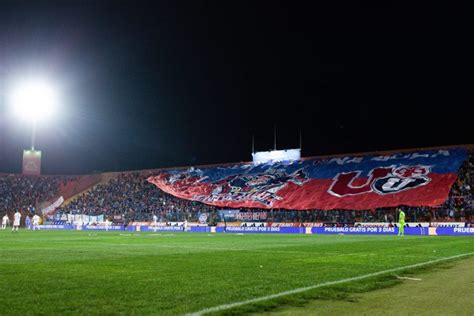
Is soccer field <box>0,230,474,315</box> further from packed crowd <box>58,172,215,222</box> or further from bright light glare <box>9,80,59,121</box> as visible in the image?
bright light glare <box>9,80,59,121</box>

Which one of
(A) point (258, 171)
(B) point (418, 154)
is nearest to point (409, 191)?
(B) point (418, 154)

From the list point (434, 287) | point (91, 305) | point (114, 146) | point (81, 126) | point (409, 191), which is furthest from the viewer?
point (114, 146)

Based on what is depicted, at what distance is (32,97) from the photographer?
55250mm

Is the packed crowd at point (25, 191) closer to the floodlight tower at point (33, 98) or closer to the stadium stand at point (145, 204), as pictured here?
the stadium stand at point (145, 204)

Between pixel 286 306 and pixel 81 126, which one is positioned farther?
pixel 81 126

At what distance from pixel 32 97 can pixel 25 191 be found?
52.0 ft

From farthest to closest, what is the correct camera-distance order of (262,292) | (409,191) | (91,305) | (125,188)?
1. (125,188)
2. (409,191)
3. (262,292)
4. (91,305)

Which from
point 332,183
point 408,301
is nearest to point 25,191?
point 332,183

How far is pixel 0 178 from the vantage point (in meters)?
66.5

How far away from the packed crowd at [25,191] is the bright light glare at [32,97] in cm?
1259

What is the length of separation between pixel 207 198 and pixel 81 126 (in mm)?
26557

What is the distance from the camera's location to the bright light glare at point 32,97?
54.8 m

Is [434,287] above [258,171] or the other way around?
the other way around

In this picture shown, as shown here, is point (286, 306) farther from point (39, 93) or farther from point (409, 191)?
point (39, 93)
